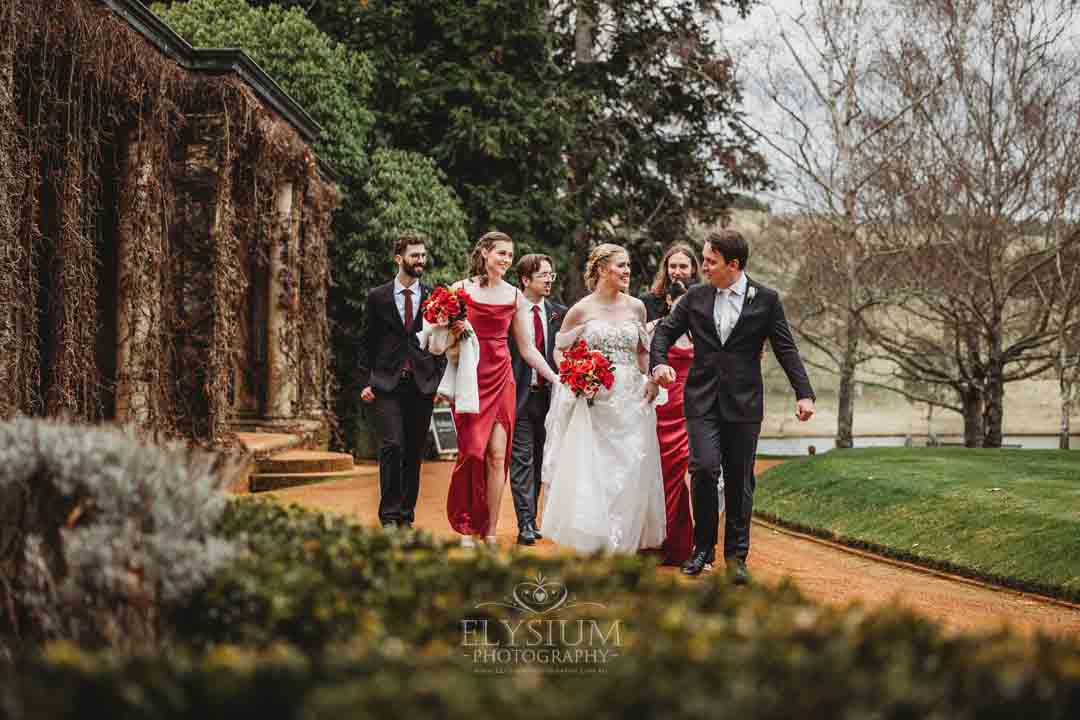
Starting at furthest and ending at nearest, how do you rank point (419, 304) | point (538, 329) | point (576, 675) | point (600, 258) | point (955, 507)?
point (955, 507) < point (538, 329) < point (419, 304) < point (600, 258) < point (576, 675)

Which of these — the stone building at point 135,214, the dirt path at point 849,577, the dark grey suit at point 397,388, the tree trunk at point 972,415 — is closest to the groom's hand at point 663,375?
the dirt path at point 849,577

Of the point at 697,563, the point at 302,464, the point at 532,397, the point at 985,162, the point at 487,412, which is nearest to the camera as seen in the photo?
the point at 697,563

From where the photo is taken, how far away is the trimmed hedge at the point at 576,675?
2.45 metres

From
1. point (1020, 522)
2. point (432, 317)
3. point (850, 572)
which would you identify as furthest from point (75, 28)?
point (1020, 522)

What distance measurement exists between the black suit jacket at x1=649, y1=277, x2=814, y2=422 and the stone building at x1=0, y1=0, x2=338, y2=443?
16.9 ft

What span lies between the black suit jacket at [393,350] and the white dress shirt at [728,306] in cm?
257

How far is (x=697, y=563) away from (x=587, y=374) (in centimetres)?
177

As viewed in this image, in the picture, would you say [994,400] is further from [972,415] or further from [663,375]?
[663,375]

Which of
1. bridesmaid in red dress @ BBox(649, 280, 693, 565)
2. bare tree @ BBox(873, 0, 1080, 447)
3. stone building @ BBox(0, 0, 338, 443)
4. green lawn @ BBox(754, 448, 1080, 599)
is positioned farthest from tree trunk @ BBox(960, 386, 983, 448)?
bridesmaid in red dress @ BBox(649, 280, 693, 565)

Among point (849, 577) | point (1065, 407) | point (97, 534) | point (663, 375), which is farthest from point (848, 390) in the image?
point (97, 534)

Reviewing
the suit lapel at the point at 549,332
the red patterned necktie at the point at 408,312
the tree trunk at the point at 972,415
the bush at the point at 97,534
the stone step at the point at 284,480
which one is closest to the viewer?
the bush at the point at 97,534

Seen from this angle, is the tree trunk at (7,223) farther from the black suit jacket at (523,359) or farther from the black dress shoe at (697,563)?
the black dress shoe at (697,563)

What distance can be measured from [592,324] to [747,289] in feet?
5.43

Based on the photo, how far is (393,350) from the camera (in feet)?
29.5
